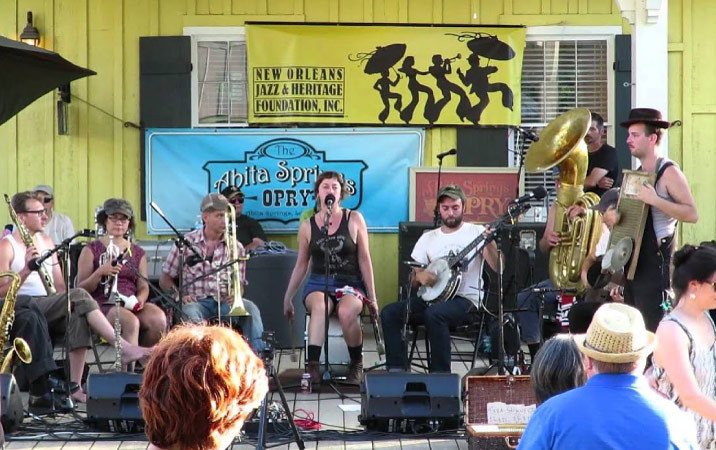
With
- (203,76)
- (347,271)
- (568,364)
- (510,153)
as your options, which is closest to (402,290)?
(347,271)

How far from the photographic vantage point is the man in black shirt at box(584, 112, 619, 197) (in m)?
7.97

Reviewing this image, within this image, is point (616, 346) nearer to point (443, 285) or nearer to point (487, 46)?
point (443, 285)

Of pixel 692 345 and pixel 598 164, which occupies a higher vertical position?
pixel 598 164

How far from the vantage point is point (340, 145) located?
9.90m

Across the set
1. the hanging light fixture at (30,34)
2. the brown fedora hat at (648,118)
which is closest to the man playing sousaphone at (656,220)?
the brown fedora hat at (648,118)

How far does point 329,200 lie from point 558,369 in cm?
442

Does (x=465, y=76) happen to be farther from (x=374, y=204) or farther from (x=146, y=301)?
(x=146, y=301)

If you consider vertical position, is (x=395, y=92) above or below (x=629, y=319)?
above

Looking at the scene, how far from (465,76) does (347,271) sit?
284 centimetres

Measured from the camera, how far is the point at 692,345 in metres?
4.23

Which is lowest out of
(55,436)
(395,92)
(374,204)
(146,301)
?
(55,436)

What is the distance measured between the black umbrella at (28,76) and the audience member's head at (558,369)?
14.4 feet

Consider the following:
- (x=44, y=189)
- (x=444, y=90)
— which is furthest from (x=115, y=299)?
(x=444, y=90)

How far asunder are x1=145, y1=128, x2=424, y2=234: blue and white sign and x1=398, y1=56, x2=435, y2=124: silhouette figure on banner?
14cm
